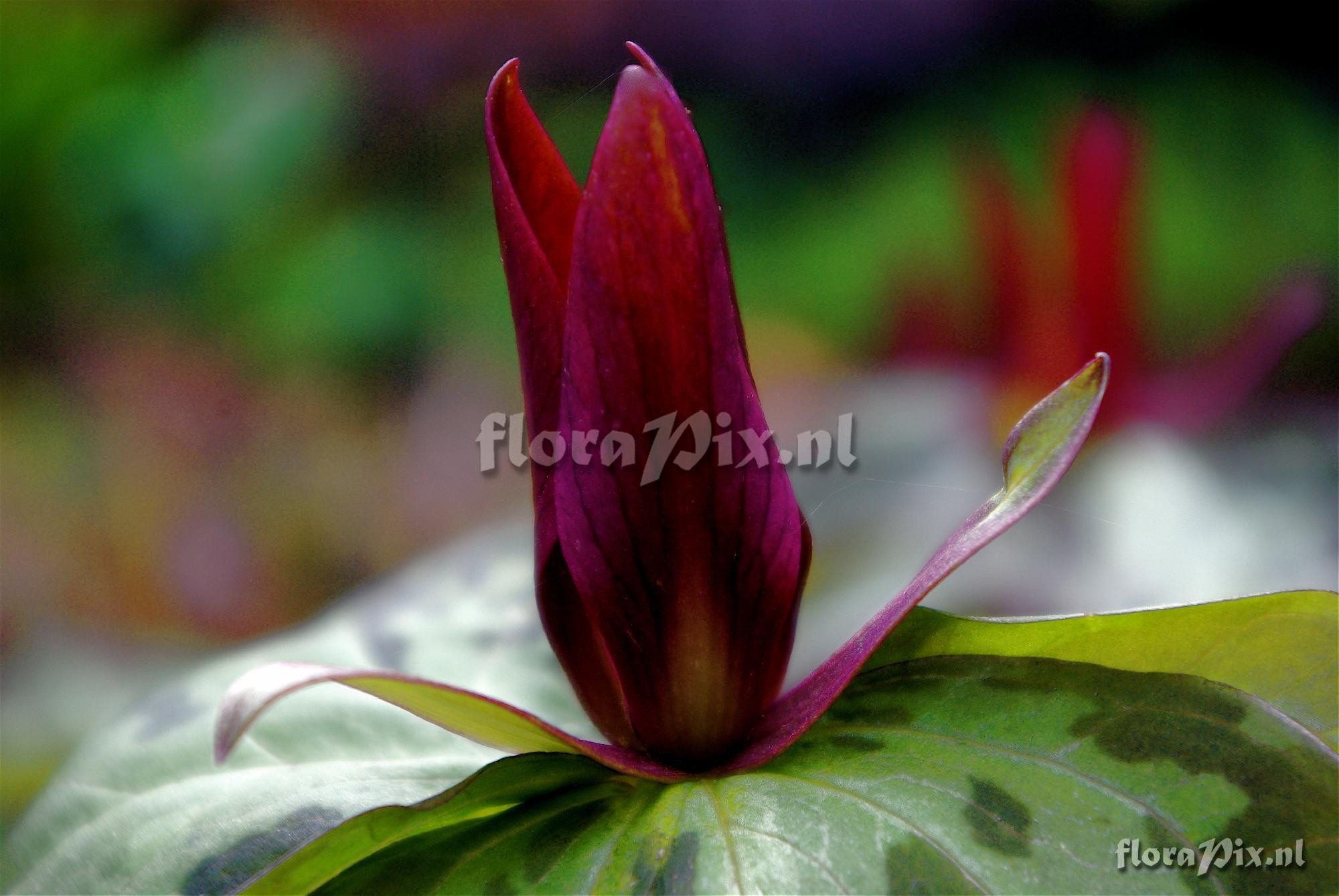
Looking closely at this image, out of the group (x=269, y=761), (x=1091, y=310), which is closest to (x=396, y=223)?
(x=1091, y=310)

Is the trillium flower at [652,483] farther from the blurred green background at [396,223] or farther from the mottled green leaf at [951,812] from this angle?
the blurred green background at [396,223]

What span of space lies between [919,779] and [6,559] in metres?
1.03

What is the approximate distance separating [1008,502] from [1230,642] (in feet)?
0.23

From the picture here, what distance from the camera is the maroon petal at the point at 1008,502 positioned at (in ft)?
0.66

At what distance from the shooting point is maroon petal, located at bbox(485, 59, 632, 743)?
23 centimetres

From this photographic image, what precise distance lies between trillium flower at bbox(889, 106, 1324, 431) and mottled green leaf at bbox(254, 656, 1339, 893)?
0.64 meters

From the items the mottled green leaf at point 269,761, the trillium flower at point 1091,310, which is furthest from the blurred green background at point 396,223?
the mottled green leaf at point 269,761

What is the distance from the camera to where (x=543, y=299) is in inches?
9.2

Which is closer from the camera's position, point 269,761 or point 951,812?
point 951,812

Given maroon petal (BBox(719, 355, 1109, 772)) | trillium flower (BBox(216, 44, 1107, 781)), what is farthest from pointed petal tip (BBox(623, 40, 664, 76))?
maroon petal (BBox(719, 355, 1109, 772))

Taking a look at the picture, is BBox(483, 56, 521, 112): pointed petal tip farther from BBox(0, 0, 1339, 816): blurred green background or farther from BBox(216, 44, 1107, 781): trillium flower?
BBox(0, 0, 1339, 816): blurred green background

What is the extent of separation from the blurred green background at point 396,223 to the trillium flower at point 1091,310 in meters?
0.01

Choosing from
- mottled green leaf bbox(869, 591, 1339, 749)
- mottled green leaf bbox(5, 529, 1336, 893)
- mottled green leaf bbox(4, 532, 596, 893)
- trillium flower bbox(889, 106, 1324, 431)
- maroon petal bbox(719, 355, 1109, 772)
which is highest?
trillium flower bbox(889, 106, 1324, 431)

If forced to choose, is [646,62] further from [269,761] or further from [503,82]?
[269,761]
